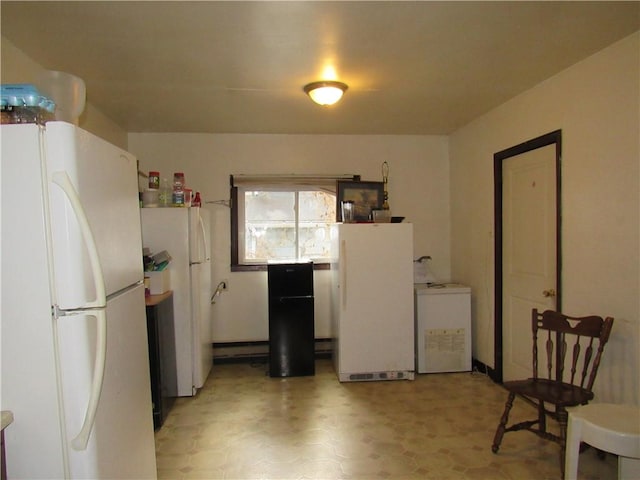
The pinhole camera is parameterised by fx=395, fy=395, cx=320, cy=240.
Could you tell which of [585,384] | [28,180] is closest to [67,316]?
[28,180]

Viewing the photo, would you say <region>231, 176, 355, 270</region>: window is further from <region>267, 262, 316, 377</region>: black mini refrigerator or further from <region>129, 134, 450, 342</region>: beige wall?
<region>267, 262, 316, 377</region>: black mini refrigerator

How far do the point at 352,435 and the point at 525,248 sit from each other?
191cm

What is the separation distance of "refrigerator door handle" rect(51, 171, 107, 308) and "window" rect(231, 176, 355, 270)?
2.87 metres

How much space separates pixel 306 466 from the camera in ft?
7.44

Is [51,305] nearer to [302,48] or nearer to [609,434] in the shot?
[302,48]

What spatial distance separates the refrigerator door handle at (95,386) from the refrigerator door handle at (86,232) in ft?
0.15

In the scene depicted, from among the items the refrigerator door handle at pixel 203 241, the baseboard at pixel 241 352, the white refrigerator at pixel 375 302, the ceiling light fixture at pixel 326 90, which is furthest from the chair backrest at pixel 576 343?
the refrigerator door handle at pixel 203 241

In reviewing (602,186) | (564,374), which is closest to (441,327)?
(564,374)

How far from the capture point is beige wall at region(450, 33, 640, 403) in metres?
2.11

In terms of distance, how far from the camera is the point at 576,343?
2.28 m

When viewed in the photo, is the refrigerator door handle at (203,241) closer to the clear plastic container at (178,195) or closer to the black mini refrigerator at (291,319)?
the clear plastic container at (178,195)

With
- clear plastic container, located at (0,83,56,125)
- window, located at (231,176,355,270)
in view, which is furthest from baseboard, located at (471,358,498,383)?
clear plastic container, located at (0,83,56,125)

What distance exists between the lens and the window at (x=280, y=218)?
13.4 feet

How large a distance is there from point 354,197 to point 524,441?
2.47m
